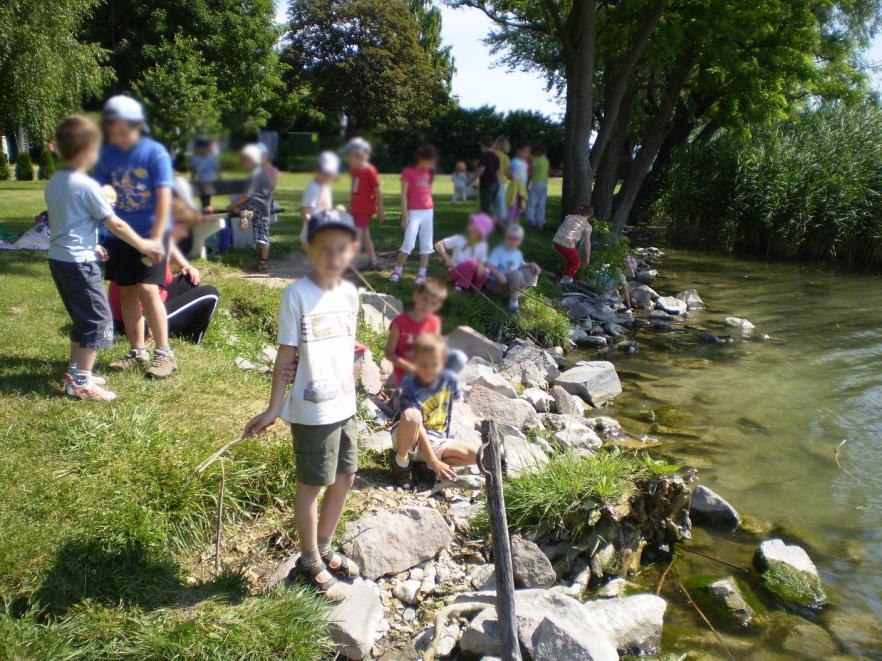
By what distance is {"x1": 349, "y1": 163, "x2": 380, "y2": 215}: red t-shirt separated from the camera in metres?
2.11

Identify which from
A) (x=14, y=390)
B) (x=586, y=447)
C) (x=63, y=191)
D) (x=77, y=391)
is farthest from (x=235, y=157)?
(x=586, y=447)

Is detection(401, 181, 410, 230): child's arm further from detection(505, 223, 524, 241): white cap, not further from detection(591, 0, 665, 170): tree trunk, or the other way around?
detection(591, 0, 665, 170): tree trunk

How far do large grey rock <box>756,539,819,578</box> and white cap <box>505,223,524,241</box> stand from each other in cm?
425

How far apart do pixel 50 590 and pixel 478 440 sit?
101 inches

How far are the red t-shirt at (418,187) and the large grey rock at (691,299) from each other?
12593 mm

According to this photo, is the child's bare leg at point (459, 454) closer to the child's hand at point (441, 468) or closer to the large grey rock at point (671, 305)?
the child's hand at point (441, 468)

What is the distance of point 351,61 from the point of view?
6.90 feet

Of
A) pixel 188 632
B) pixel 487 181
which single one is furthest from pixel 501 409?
pixel 487 181

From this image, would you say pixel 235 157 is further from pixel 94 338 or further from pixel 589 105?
pixel 94 338

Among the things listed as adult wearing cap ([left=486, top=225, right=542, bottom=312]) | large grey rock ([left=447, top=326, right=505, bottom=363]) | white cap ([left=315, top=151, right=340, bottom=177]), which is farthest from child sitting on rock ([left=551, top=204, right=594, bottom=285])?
white cap ([left=315, top=151, right=340, bottom=177])

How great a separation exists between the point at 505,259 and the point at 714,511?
4614 mm

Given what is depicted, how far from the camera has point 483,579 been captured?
487cm

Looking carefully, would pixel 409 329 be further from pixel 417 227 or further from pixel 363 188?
pixel 363 188

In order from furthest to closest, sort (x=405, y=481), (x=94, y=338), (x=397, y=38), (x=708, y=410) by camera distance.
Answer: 1. (x=708, y=410)
2. (x=405, y=481)
3. (x=94, y=338)
4. (x=397, y=38)
